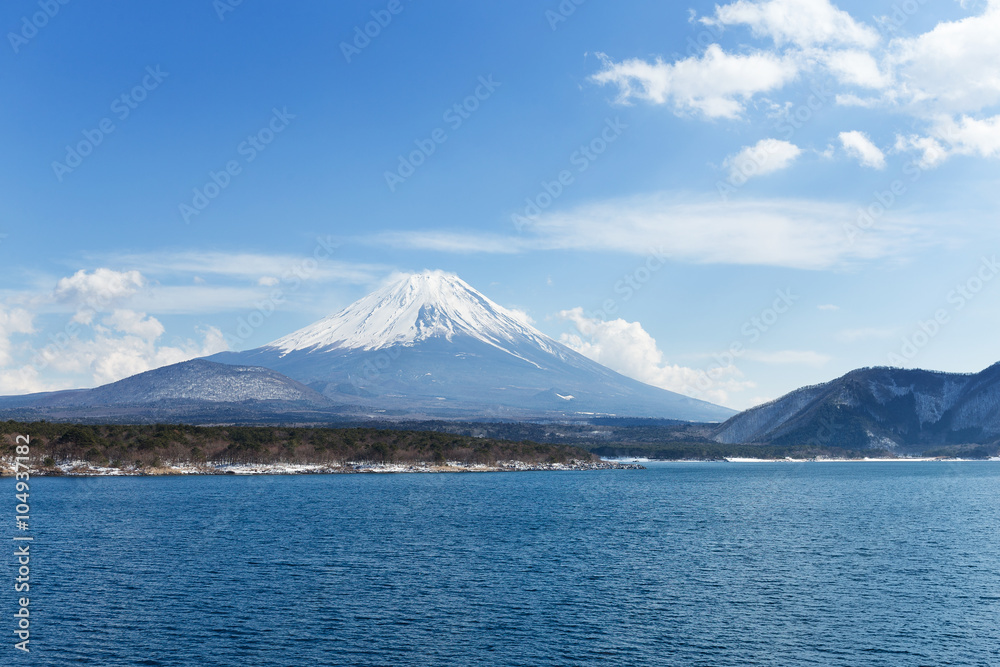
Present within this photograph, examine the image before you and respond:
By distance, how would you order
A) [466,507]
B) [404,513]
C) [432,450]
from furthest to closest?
[432,450]
[466,507]
[404,513]

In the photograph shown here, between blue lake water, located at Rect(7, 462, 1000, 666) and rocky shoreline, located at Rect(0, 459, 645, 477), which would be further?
rocky shoreline, located at Rect(0, 459, 645, 477)

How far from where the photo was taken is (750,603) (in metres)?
42.8

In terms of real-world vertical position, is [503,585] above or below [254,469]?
above

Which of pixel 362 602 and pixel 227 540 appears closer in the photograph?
pixel 362 602

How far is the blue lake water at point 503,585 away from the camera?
34.3 meters

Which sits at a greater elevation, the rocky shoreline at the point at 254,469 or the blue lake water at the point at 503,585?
the blue lake water at the point at 503,585

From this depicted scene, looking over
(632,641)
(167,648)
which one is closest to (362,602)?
(167,648)

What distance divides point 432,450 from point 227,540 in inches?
4687

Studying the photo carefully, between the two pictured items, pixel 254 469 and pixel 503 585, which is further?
pixel 254 469

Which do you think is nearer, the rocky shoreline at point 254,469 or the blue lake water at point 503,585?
the blue lake water at point 503,585

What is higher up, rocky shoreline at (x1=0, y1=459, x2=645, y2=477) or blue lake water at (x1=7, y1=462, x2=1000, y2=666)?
blue lake water at (x1=7, y1=462, x2=1000, y2=666)

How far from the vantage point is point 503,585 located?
47.3 metres

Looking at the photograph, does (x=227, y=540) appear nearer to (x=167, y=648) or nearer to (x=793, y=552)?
(x=167, y=648)

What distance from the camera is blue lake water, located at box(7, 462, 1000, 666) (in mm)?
34344
